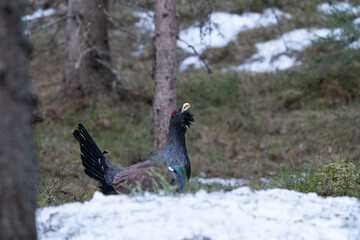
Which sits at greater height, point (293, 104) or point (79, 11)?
point (79, 11)

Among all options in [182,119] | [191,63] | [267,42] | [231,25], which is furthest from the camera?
[231,25]

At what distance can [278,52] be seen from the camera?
14.3 meters

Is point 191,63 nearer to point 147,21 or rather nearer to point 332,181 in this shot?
point 147,21

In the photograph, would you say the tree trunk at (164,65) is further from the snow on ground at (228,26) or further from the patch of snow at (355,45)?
the snow on ground at (228,26)

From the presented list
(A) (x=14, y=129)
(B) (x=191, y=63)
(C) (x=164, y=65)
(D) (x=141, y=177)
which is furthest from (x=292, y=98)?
(A) (x=14, y=129)

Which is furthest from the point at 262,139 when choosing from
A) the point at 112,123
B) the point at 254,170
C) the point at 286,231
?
the point at 286,231

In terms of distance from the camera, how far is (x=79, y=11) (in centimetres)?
1032

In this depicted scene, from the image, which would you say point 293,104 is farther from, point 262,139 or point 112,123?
point 112,123

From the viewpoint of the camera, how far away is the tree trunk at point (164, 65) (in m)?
6.57

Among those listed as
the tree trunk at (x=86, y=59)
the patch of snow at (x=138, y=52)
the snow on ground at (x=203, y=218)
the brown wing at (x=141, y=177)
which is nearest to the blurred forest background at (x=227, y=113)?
the tree trunk at (x=86, y=59)

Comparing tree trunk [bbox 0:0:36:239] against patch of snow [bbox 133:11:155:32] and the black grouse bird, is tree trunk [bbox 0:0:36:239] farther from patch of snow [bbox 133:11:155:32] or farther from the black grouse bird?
patch of snow [bbox 133:11:155:32]

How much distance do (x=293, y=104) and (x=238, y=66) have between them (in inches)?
119

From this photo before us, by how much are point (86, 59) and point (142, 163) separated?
6.47 m

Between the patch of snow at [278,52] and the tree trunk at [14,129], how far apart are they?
11.7m
